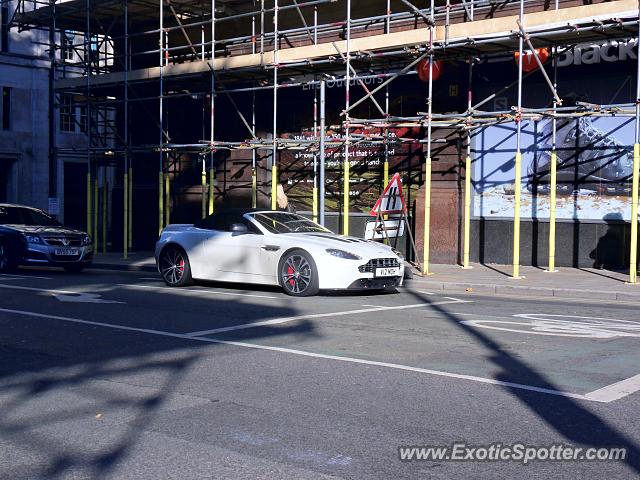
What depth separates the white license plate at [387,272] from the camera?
43.7 feet

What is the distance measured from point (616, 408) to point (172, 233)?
10417 millimetres

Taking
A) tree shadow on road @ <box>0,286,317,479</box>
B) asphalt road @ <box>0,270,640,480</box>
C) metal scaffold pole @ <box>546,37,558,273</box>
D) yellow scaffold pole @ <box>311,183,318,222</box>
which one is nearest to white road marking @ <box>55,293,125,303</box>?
asphalt road @ <box>0,270,640,480</box>

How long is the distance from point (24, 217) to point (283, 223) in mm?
7636

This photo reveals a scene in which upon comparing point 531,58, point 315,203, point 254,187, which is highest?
point 531,58

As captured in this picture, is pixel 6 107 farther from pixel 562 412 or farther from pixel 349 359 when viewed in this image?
pixel 562 412

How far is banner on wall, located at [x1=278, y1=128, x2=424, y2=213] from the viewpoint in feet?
66.4

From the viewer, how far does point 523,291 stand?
590 inches

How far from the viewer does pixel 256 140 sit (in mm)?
20469

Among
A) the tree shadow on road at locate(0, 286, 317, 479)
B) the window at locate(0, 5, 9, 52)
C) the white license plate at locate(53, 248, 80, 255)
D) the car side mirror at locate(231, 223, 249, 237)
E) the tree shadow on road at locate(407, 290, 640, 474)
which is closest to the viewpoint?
the tree shadow on road at locate(0, 286, 317, 479)

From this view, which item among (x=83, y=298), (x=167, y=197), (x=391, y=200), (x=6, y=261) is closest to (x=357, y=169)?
(x=391, y=200)

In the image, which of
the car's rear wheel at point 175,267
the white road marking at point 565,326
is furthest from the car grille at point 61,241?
the white road marking at point 565,326

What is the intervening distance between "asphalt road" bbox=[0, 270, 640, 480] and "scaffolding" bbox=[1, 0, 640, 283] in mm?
5924

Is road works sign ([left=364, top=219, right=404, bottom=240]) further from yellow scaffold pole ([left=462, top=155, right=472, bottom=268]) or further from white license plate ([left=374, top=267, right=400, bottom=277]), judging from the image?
white license plate ([left=374, top=267, right=400, bottom=277])

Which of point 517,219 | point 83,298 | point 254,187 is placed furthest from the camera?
point 254,187
